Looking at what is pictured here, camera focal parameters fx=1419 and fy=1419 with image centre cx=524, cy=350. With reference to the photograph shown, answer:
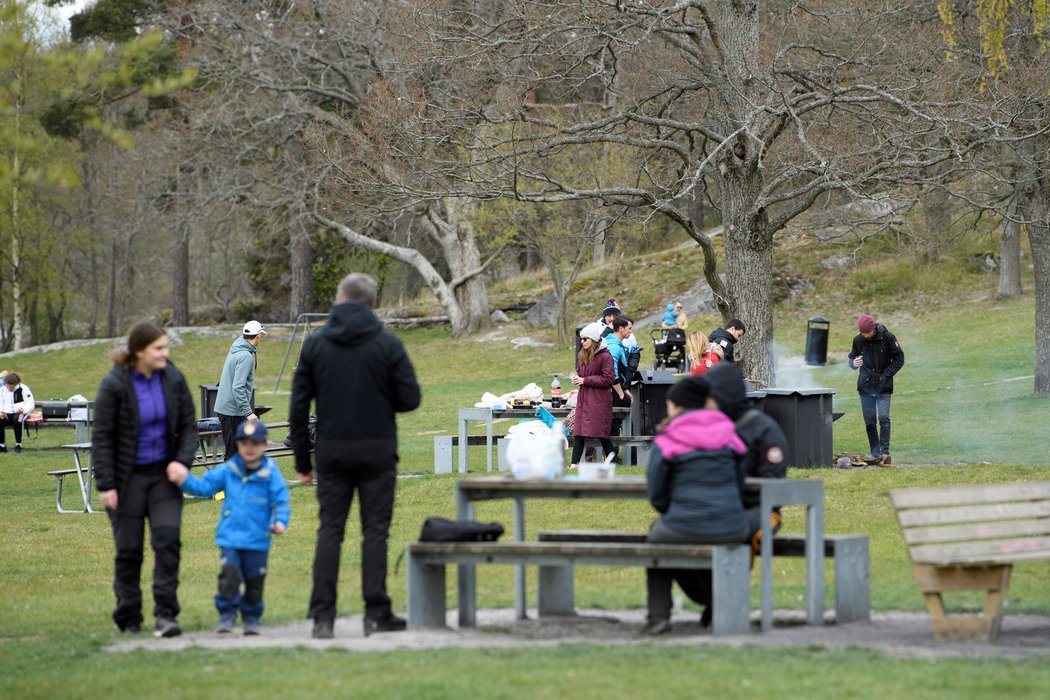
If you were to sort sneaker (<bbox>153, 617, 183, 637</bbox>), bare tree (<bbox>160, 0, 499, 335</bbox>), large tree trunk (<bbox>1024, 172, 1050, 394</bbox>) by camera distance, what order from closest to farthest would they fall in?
sneaker (<bbox>153, 617, 183, 637</bbox>) < large tree trunk (<bbox>1024, 172, 1050, 394</bbox>) < bare tree (<bbox>160, 0, 499, 335</bbox>)

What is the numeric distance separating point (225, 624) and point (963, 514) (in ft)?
14.0

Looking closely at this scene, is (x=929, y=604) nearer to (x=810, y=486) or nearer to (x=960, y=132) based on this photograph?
(x=810, y=486)

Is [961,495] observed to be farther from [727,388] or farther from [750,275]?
[750,275]

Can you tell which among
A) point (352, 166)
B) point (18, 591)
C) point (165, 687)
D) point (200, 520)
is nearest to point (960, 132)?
point (352, 166)

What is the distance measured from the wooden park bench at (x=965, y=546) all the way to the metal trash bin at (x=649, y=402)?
30.7 feet

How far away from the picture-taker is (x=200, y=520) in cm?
1458

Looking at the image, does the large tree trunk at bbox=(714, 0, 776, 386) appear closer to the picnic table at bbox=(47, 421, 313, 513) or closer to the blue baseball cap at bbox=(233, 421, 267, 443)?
the picnic table at bbox=(47, 421, 313, 513)

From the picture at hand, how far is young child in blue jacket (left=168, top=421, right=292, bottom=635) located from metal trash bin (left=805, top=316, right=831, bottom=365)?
25.7m

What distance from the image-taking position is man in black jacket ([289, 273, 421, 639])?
7.93 meters

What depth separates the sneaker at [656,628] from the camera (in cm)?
775

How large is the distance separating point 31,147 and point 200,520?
5.99 metres

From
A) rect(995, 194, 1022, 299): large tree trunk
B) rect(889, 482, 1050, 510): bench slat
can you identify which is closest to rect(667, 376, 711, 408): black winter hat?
rect(889, 482, 1050, 510): bench slat

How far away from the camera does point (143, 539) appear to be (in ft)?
27.5

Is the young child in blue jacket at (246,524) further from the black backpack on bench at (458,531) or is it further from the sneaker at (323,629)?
the black backpack on bench at (458,531)
